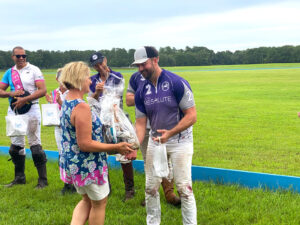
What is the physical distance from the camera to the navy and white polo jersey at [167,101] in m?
3.75

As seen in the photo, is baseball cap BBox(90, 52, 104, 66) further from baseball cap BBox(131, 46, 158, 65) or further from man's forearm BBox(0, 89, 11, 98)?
man's forearm BBox(0, 89, 11, 98)

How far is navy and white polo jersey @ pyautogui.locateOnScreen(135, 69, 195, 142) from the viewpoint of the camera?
148 inches

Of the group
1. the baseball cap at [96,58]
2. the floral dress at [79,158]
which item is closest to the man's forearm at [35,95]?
the baseball cap at [96,58]

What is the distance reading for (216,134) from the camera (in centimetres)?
1014

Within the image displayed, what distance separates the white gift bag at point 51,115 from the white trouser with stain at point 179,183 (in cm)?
235

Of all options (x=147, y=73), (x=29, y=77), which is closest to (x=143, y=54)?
(x=147, y=73)

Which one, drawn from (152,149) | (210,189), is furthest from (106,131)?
(210,189)

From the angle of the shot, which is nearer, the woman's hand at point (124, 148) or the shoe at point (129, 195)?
the woman's hand at point (124, 148)

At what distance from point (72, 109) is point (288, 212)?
319 cm

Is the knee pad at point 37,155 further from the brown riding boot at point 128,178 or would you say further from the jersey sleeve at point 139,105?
the jersey sleeve at point 139,105

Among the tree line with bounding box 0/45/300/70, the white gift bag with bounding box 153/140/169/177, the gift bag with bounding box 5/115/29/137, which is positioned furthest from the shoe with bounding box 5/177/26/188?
the tree line with bounding box 0/45/300/70

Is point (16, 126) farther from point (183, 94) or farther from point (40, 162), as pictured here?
point (183, 94)

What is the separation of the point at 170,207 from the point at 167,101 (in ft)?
6.12

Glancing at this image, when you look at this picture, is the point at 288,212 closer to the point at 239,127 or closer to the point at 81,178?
the point at 81,178
